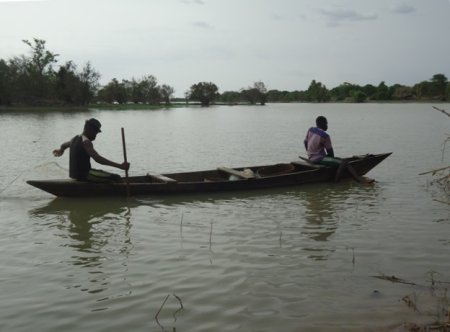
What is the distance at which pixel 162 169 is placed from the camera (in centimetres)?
1553

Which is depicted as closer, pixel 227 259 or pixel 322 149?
pixel 227 259

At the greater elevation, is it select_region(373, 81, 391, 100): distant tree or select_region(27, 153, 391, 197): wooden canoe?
select_region(373, 81, 391, 100): distant tree

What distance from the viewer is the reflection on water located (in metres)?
5.95

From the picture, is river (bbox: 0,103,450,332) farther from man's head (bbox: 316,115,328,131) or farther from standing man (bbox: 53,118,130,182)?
man's head (bbox: 316,115,328,131)

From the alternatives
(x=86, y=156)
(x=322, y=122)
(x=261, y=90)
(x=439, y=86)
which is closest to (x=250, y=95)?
(x=261, y=90)

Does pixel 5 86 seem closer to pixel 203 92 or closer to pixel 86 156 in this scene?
pixel 203 92

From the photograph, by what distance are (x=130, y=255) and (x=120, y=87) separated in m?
96.4

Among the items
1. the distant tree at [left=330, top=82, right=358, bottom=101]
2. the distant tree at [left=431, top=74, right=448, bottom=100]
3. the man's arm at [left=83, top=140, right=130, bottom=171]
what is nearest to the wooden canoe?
the man's arm at [left=83, top=140, right=130, bottom=171]

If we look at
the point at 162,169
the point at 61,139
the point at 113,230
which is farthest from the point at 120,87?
the point at 113,230

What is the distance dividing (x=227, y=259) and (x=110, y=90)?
95.6 metres

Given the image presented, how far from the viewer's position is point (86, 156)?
958cm

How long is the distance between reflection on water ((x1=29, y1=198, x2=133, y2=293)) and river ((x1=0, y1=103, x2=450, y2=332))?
0.03 metres

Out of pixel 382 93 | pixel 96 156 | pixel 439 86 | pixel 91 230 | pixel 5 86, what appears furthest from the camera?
pixel 382 93

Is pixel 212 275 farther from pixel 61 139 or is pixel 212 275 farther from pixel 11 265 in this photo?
pixel 61 139
